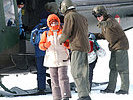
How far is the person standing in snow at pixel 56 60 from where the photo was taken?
262 inches

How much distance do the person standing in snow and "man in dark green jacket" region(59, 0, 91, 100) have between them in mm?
200

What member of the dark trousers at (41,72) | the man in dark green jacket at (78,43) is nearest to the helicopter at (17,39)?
the dark trousers at (41,72)

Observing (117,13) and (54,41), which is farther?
(117,13)

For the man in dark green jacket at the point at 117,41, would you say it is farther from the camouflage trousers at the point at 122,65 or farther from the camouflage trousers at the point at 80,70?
the camouflage trousers at the point at 80,70

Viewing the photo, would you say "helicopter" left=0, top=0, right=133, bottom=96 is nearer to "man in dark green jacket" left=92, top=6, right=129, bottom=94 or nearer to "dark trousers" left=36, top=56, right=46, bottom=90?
"dark trousers" left=36, top=56, right=46, bottom=90

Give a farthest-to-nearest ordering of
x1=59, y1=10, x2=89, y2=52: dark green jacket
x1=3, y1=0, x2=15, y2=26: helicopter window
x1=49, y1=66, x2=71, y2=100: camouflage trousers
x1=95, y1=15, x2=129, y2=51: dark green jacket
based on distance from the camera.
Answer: x1=3, y1=0, x2=15, y2=26: helicopter window
x1=95, y1=15, x2=129, y2=51: dark green jacket
x1=49, y1=66, x2=71, y2=100: camouflage trousers
x1=59, y1=10, x2=89, y2=52: dark green jacket

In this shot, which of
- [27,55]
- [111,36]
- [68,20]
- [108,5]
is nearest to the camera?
[68,20]

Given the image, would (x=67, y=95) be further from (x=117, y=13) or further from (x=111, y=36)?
(x=117, y=13)

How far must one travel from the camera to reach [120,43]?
301 inches

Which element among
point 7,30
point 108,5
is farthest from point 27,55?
point 108,5

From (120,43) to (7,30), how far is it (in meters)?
2.44

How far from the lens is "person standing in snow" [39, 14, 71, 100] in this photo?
666 cm

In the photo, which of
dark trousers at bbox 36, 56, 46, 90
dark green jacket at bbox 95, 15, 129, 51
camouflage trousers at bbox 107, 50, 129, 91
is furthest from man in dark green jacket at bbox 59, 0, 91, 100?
dark trousers at bbox 36, 56, 46, 90

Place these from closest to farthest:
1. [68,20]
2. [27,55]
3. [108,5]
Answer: [68,20] < [27,55] < [108,5]
